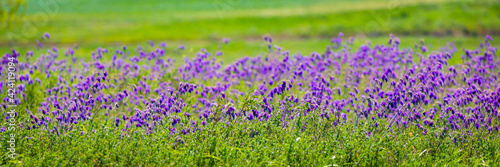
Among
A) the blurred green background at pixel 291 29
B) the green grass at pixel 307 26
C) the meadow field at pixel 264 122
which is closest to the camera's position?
the meadow field at pixel 264 122

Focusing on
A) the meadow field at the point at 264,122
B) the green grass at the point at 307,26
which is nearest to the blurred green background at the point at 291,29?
the green grass at the point at 307,26

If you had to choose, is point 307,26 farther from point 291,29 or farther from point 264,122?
point 264,122

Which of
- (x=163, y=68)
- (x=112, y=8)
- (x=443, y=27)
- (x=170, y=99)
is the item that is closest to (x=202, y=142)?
Result: (x=170, y=99)

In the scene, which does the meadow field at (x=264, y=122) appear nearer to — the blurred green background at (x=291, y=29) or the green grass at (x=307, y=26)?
the blurred green background at (x=291, y=29)

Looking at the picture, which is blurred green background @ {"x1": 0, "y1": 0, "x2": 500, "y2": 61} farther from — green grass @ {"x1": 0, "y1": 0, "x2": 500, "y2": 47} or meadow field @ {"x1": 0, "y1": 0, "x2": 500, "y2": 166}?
meadow field @ {"x1": 0, "y1": 0, "x2": 500, "y2": 166}

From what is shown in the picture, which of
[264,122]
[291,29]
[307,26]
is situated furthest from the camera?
[307,26]

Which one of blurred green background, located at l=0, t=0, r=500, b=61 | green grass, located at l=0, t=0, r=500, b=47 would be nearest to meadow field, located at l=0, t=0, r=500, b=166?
blurred green background, located at l=0, t=0, r=500, b=61

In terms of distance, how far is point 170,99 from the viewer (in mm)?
7754

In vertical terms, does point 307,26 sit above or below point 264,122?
above

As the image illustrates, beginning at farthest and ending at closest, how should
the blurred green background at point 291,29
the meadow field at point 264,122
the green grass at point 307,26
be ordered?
the green grass at point 307,26, the blurred green background at point 291,29, the meadow field at point 264,122

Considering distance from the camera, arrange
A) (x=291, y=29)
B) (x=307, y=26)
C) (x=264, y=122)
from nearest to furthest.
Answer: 1. (x=264, y=122)
2. (x=291, y=29)
3. (x=307, y=26)

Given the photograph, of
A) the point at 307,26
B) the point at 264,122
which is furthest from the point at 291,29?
the point at 264,122

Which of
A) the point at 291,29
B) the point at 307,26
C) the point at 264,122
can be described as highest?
the point at 307,26

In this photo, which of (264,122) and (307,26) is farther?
(307,26)
